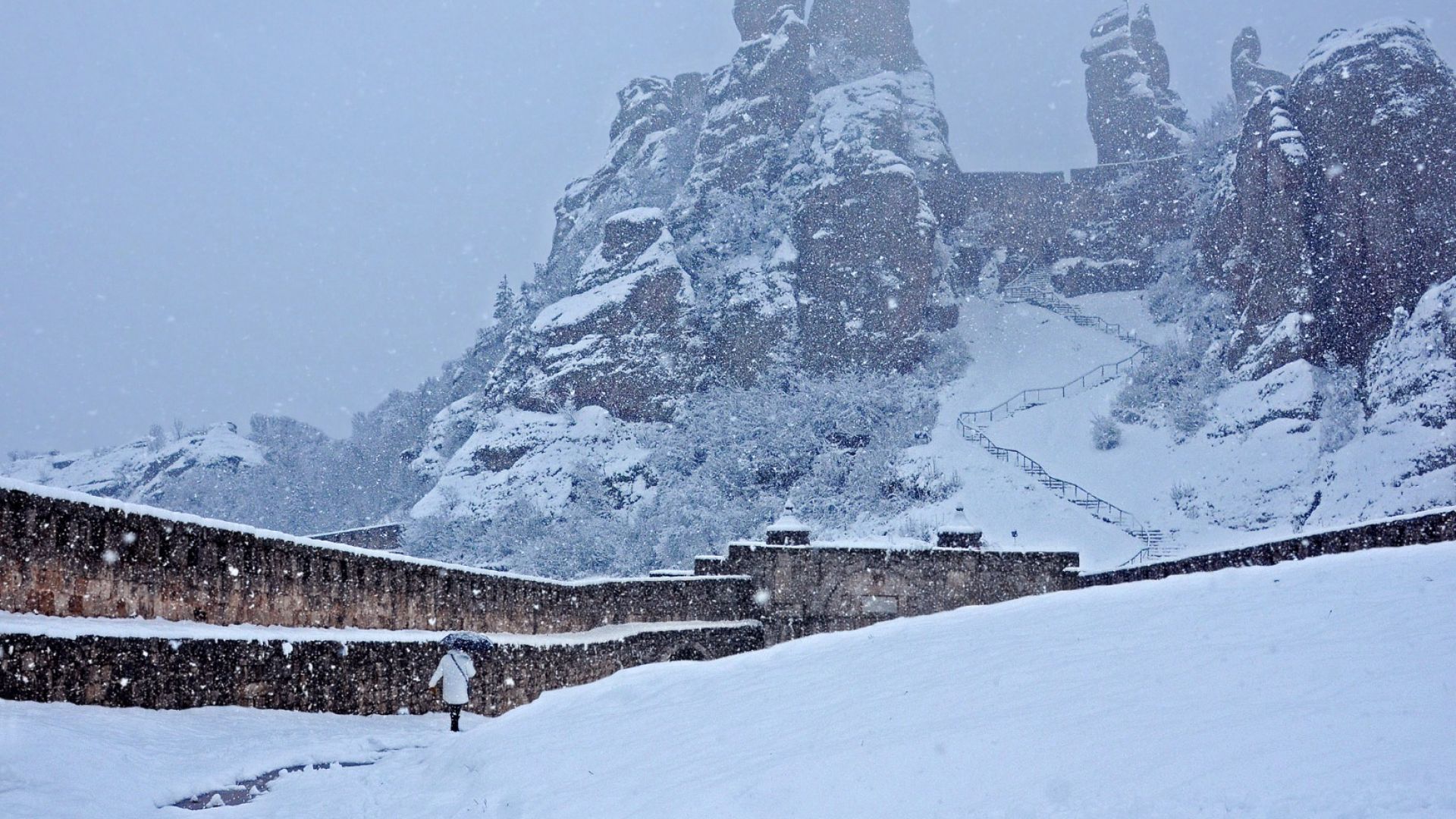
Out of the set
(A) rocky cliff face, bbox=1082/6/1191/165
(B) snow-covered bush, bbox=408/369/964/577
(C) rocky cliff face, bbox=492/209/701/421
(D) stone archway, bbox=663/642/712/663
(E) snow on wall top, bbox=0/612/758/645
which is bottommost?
(D) stone archway, bbox=663/642/712/663

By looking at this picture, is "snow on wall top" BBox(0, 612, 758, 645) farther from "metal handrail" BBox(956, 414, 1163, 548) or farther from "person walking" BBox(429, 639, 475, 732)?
"metal handrail" BBox(956, 414, 1163, 548)

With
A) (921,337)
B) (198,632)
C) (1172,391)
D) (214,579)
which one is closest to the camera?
(198,632)

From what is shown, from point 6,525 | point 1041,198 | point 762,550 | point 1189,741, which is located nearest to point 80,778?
point 6,525

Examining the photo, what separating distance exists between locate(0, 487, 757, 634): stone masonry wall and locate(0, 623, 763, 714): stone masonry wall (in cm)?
92

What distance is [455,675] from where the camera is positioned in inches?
472

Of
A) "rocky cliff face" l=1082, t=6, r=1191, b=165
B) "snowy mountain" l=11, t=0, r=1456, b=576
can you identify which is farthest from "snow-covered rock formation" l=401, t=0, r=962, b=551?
"rocky cliff face" l=1082, t=6, r=1191, b=165

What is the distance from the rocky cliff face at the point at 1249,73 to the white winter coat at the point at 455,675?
90.3 metres

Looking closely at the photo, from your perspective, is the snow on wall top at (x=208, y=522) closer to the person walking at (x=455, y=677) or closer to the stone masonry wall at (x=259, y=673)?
the stone masonry wall at (x=259, y=673)

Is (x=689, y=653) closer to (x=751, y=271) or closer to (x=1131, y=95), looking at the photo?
(x=751, y=271)

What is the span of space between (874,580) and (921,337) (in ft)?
125

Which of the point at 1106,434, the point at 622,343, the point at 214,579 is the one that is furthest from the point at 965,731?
the point at 622,343

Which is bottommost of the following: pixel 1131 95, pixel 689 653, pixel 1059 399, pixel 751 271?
pixel 689 653

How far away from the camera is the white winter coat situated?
11875mm

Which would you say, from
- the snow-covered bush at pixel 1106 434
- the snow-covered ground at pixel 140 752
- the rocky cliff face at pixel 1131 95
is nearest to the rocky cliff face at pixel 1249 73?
the rocky cliff face at pixel 1131 95
